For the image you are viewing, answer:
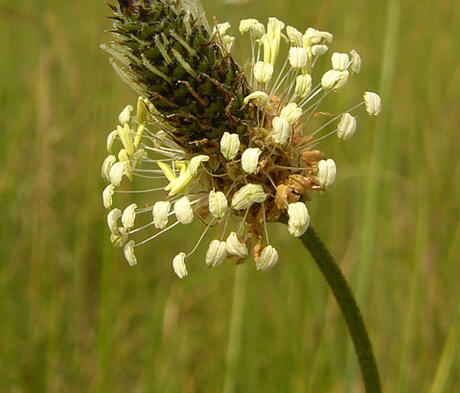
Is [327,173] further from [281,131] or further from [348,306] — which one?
[348,306]

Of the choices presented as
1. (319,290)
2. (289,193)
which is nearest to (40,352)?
(319,290)

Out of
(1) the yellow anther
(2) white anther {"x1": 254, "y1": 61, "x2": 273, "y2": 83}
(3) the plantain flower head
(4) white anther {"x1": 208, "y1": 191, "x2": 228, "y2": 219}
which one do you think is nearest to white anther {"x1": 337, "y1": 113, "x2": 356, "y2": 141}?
(3) the plantain flower head

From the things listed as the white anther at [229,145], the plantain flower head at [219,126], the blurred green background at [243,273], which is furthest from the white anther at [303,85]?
the blurred green background at [243,273]

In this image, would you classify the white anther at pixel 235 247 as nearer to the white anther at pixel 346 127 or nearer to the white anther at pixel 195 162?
the white anther at pixel 195 162

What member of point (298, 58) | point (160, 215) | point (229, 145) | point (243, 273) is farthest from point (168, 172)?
point (243, 273)

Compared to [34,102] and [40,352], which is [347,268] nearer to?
[40,352]
